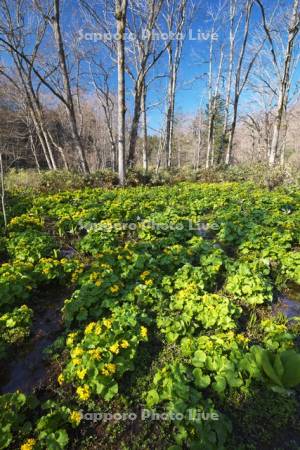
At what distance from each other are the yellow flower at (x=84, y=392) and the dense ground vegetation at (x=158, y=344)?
0.01 metres

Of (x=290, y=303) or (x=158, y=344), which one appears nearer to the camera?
(x=158, y=344)

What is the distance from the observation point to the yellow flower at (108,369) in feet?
8.67

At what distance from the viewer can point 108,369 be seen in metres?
2.68

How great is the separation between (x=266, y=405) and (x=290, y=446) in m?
0.33

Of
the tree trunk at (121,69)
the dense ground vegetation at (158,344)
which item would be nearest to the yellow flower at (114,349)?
the dense ground vegetation at (158,344)

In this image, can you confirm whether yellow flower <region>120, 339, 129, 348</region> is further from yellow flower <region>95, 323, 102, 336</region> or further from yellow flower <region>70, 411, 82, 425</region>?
yellow flower <region>70, 411, 82, 425</region>

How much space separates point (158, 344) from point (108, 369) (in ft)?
2.73

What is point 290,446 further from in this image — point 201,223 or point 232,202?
point 232,202

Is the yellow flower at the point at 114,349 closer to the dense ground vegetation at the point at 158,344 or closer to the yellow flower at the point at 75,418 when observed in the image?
the dense ground vegetation at the point at 158,344

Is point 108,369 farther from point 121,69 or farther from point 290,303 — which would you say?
point 121,69

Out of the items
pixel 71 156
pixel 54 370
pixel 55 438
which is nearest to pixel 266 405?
pixel 55 438

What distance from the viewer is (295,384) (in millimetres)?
2672

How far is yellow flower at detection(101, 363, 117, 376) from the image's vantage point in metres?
2.64

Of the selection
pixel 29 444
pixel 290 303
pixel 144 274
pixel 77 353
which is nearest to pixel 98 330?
pixel 77 353
